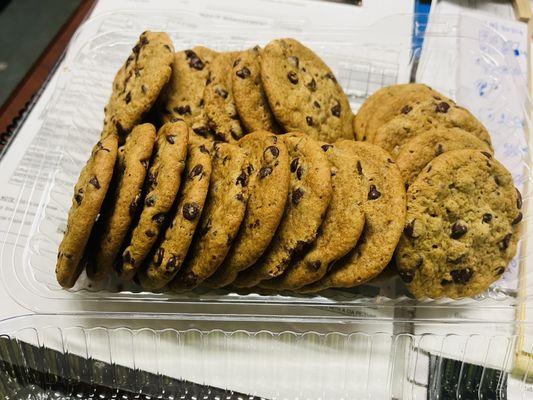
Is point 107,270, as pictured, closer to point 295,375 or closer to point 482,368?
point 295,375

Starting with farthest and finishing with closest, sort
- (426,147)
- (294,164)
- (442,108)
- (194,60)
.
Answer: (194,60)
(442,108)
(426,147)
(294,164)

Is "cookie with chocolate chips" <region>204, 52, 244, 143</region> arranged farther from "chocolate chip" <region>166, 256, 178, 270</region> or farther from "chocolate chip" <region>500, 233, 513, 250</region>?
"chocolate chip" <region>500, 233, 513, 250</region>

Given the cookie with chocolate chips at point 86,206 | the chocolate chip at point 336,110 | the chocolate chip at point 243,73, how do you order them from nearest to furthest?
the cookie with chocolate chips at point 86,206
the chocolate chip at point 243,73
the chocolate chip at point 336,110

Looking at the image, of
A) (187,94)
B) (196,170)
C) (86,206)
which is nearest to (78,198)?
(86,206)

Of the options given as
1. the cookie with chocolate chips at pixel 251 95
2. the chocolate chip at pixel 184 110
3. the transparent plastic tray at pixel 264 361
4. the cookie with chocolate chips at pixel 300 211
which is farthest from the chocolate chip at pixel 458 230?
the chocolate chip at pixel 184 110

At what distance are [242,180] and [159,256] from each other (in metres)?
0.26

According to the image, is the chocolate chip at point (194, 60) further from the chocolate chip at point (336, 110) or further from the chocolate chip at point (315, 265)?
the chocolate chip at point (315, 265)

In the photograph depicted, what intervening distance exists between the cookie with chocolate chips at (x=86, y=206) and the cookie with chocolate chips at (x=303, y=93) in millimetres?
458

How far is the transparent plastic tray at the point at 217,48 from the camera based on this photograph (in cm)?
131

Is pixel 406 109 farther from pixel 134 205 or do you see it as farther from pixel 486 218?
pixel 134 205

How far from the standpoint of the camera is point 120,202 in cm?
114

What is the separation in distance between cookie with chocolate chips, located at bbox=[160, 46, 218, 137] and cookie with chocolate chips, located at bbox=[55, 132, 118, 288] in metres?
0.30

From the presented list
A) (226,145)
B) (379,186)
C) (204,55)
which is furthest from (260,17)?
(379,186)

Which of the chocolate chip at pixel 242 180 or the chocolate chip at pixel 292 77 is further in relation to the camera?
the chocolate chip at pixel 292 77
